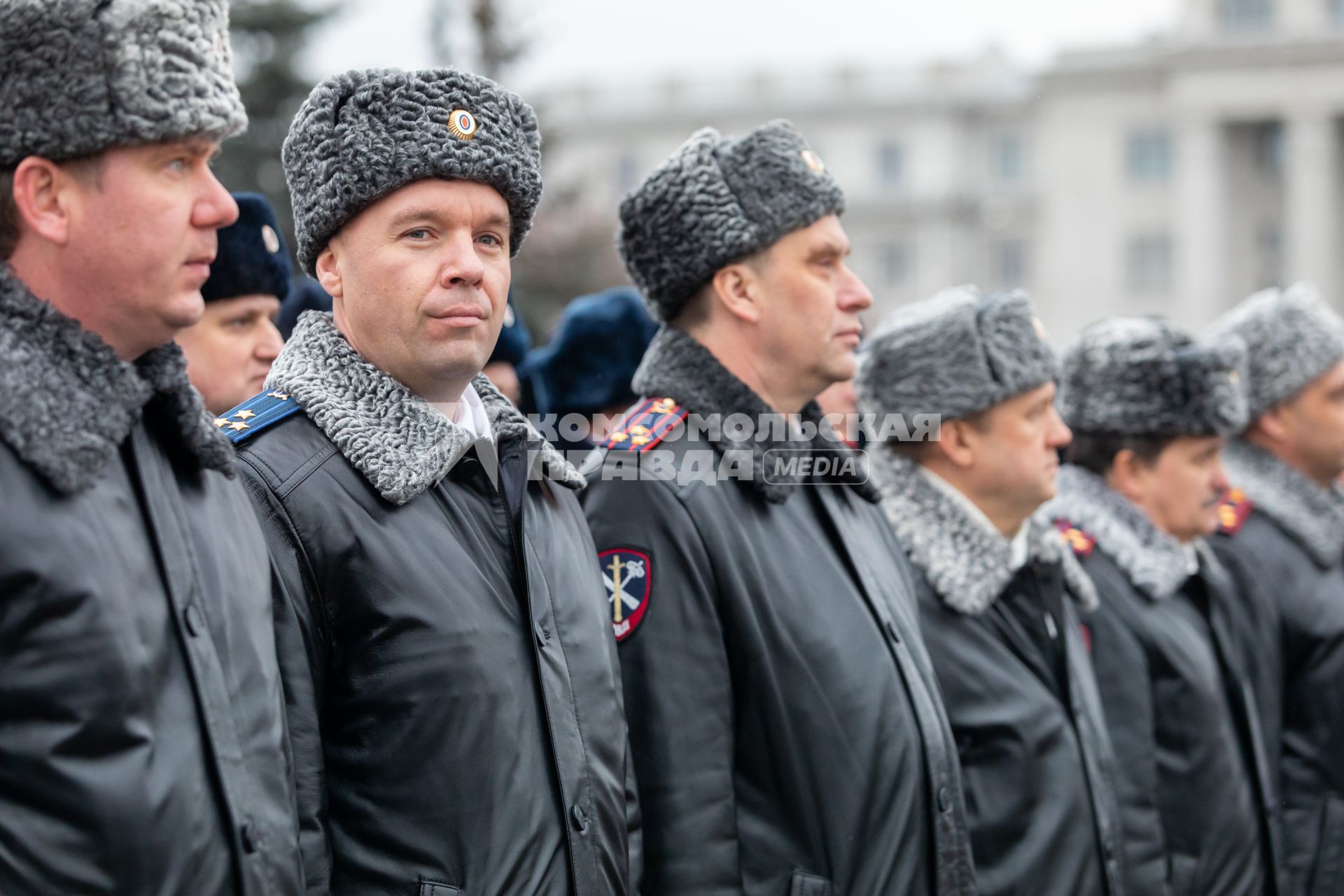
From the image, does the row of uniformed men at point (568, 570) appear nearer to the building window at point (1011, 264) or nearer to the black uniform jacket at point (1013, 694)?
the black uniform jacket at point (1013, 694)

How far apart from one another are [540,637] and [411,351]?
60 centimetres

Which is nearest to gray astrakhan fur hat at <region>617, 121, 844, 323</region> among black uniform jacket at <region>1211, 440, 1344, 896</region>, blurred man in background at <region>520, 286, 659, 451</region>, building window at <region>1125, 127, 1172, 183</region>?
blurred man in background at <region>520, 286, 659, 451</region>

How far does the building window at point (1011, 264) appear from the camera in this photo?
185ft

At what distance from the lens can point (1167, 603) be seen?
499 cm

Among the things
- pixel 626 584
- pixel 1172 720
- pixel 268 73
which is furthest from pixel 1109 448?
pixel 268 73

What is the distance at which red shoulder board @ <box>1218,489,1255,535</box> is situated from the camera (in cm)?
569

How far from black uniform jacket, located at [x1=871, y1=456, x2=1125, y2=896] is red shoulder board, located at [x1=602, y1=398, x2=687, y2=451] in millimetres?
900

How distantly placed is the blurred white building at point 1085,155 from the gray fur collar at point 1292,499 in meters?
41.8

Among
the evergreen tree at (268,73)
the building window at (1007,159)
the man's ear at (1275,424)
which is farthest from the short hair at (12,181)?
the building window at (1007,159)

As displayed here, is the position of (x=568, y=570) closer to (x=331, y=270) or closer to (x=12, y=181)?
(x=331, y=270)

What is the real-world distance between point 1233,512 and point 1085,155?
169ft

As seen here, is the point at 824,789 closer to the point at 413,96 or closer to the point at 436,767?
the point at 436,767

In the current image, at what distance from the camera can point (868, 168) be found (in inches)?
2330

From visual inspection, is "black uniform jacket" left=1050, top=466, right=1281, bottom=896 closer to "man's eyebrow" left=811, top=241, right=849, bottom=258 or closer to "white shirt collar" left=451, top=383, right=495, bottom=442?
"man's eyebrow" left=811, top=241, right=849, bottom=258
